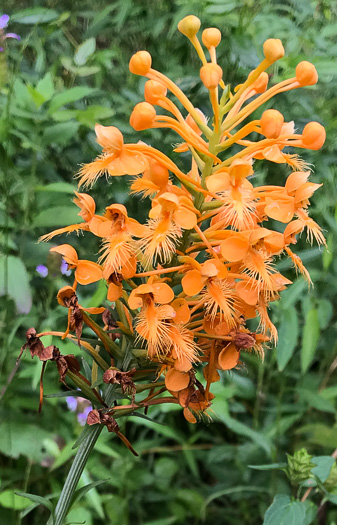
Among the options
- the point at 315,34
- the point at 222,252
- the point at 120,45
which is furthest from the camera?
the point at 120,45

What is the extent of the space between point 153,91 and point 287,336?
54 cm

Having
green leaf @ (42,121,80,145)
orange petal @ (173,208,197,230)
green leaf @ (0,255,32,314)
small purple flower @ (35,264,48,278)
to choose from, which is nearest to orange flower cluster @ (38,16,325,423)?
orange petal @ (173,208,197,230)

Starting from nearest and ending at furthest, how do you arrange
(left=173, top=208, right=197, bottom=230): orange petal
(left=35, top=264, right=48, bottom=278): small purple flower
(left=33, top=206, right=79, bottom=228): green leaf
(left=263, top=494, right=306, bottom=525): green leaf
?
1. (left=173, top=208, right=197, bottom=230): orange petal
2. (left=263, top=494, right=306, bottom=525): green leaf
3. (left=33, top=206, right=79, bottom=228): green leaf
4. (left=35, top=264, right=48, bottom=278): small purple flower

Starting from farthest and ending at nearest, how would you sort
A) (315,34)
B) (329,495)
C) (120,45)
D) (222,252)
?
(120,45)
(315,34)
(329,495)
(222,252)

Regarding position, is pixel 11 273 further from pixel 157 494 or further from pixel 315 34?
pixel 315 34

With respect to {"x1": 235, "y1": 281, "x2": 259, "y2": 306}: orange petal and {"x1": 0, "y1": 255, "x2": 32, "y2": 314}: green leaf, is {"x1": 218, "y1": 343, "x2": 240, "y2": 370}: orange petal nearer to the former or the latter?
{"x1": 235, "y1": 281, "x2": 259, "y2": 306}: orange petal

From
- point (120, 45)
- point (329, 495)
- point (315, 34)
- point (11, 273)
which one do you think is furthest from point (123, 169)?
point (120, 45)

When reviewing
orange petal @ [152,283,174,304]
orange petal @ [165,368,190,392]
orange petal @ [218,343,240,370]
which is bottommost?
orange petal @ [165,368,190,392]

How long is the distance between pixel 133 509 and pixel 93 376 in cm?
70

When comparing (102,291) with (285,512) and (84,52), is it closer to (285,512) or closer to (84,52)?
(285,512)

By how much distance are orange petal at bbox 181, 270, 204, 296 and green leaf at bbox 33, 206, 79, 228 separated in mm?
353

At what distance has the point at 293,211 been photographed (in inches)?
19.5

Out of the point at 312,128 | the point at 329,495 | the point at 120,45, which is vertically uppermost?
the point at 312,128

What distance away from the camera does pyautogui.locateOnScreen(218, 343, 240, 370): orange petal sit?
479 millimetres
